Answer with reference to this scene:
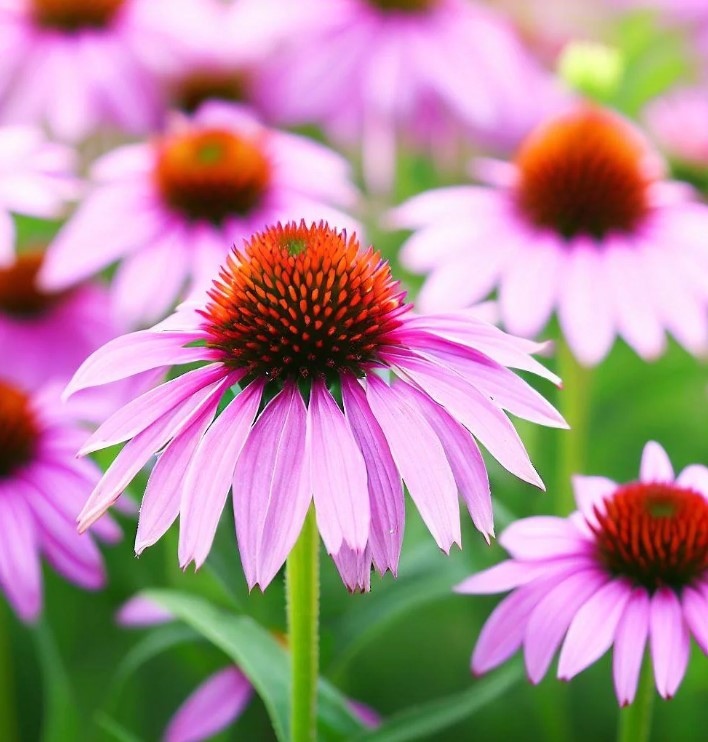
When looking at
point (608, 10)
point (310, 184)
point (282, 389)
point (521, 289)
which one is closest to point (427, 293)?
point (521, 289)

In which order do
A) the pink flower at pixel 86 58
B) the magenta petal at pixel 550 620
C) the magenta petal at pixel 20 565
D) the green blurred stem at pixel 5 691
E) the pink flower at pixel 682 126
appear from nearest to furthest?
the magenta petal at pixel 550 620 < the magenta petal at pixel 20 565 < the green blurred stem at pixel 5 691 < the pink flower at pixel 86 58 < the pink flower at pixel 682 126

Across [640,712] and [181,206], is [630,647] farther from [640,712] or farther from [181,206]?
[181,206]

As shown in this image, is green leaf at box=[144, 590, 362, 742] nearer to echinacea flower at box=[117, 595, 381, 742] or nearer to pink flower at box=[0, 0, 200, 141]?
echinacea flower at box=[117, 595, 381, 742]

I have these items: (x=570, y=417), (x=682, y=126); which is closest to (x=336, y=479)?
(x=570, y=417)

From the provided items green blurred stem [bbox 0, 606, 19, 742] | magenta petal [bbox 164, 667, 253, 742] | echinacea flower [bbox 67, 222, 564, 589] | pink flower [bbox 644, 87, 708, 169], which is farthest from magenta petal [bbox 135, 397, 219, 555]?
pink flower [bbox 644, 87, 708, 169]

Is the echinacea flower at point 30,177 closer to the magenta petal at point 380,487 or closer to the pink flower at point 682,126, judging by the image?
the magenta petal at point 380,487

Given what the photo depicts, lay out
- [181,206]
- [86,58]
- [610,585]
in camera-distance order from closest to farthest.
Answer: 1. [610,585]
2. [181,206]
3. [86,58]

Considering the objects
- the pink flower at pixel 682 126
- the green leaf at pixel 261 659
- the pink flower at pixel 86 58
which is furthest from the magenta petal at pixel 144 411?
the pink flower at pixel 682 126
